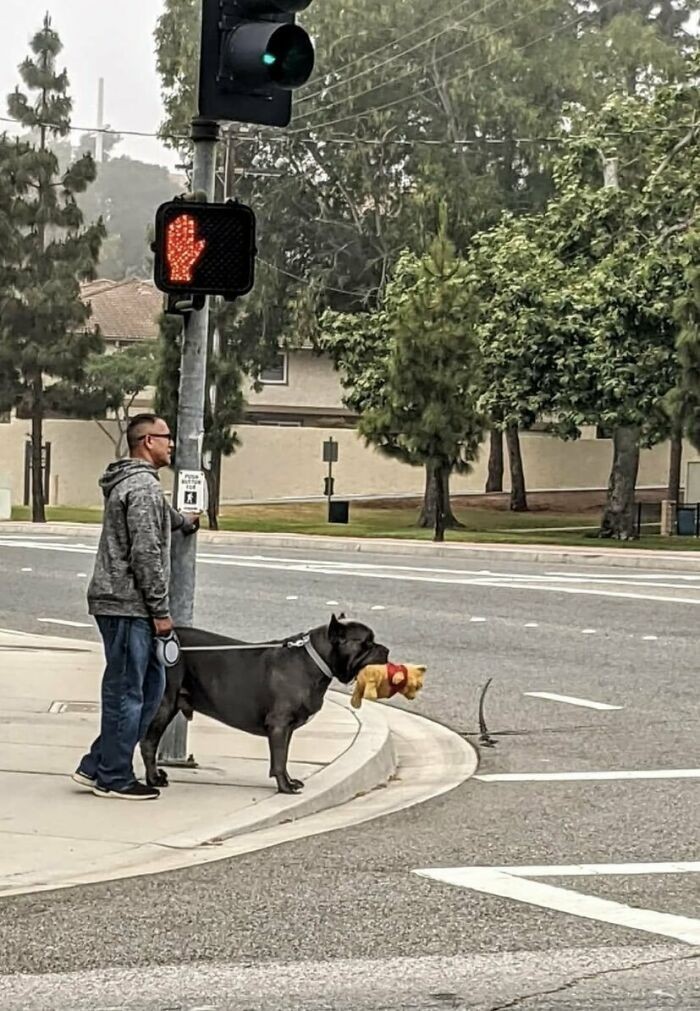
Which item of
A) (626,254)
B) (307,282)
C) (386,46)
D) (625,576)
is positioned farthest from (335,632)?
(386,46)

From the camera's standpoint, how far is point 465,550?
3381cm

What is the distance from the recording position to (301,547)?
35.4 meters

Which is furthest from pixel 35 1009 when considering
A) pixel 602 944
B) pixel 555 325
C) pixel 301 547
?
pixel 555 325

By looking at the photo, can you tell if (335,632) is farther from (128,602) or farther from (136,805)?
(136,805)

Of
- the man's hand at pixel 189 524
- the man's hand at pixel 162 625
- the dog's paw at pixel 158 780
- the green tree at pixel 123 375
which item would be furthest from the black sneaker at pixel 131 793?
the green tree at pixel 123 375

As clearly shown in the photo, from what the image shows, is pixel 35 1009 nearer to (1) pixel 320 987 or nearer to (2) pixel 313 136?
(1) pixel 320 987

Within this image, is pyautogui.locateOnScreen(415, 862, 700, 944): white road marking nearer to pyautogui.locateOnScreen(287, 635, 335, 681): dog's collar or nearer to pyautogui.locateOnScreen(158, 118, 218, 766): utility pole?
pyautogui.locateOnScreen(287, 635, 335, 681): dog's collar

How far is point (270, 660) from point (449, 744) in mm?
2747

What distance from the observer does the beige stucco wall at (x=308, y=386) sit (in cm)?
6375

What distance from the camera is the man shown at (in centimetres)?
903

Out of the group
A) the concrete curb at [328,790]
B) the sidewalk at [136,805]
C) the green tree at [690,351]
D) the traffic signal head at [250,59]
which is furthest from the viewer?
the green tree at [690,351]

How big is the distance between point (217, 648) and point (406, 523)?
40.3 meters

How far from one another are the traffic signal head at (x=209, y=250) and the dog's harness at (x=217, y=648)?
187 centimetres

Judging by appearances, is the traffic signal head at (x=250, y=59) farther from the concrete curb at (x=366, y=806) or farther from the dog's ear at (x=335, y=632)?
the concrete curb at (x=366, y=806)
